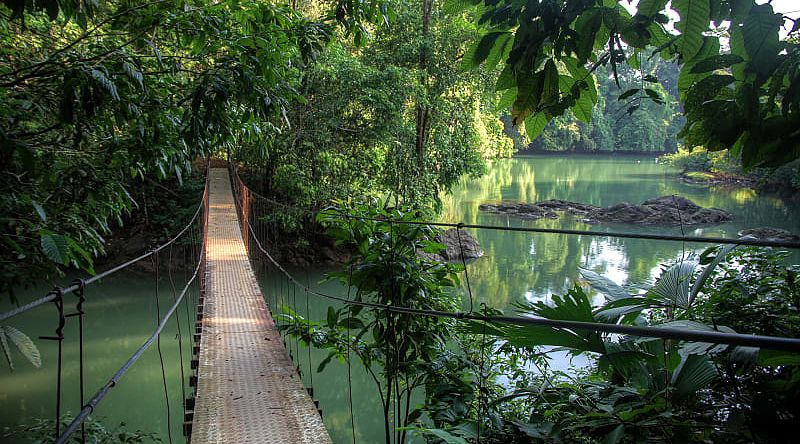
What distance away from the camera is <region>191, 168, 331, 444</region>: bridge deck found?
5.69ft

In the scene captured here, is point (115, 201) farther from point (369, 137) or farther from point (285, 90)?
point (369, 137)

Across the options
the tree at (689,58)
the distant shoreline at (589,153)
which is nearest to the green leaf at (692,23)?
the tree at (689,58)

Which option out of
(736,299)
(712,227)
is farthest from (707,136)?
(712,227)

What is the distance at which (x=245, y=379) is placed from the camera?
2.14m

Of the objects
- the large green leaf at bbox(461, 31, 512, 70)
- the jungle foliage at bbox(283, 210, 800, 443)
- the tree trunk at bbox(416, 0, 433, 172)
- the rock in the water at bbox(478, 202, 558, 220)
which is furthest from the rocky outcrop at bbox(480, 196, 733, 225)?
the large green leaf at bbox(461, 31, 512, 70)

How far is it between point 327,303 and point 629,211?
7443 mm

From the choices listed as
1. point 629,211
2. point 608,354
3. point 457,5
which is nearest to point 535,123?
point 457,5

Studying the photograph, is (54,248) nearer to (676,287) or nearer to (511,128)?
(676,287)

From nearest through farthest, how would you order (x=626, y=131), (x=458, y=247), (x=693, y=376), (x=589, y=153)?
1. (x=693, y=376)
2. (x=458, y=247)
3. (x=626, y=131)
4. (x=589, y=153)

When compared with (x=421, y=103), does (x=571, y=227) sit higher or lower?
lower

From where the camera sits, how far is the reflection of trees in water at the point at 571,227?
7.38 metres

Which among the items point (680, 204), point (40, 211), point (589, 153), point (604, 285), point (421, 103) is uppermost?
point (589, 153)

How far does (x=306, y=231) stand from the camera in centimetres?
745

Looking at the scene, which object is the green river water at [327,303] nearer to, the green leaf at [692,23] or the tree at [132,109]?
the tree at [132,109]
